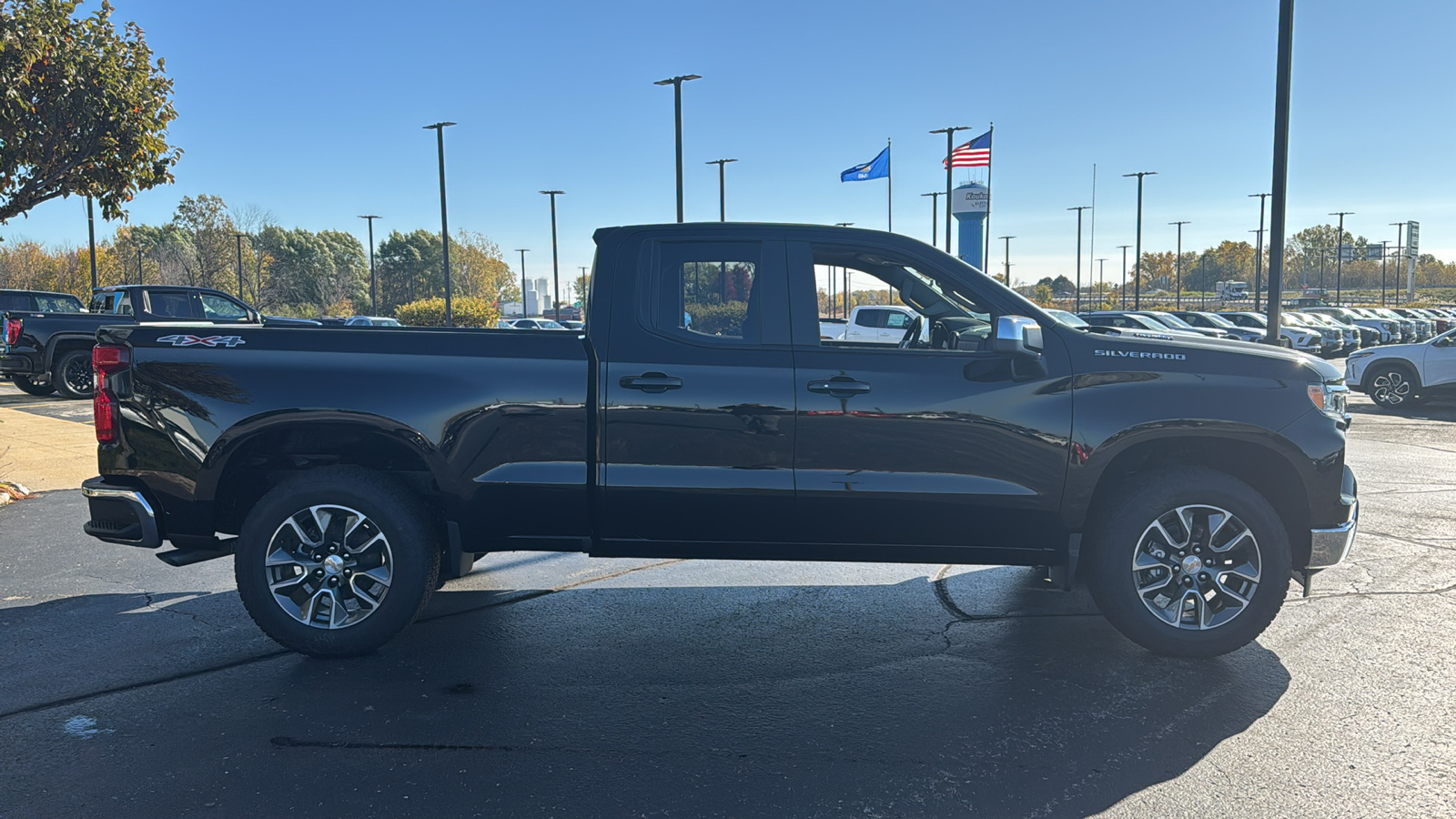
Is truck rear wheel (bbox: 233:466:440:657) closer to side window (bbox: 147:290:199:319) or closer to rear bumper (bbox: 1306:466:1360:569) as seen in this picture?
rear bumper (bbox: 1306:466:1360:569)

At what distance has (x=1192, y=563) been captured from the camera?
469cm

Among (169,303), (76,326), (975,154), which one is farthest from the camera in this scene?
(975,154)

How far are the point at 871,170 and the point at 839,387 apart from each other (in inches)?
1349

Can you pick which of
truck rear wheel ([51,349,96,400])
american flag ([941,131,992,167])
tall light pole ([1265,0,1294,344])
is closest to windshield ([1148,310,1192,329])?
american flag ([941,131,992,167])

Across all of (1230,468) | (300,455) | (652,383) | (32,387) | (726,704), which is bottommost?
(726,704)

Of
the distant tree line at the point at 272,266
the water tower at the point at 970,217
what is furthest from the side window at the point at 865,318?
the distant tree line at the point at 272,266

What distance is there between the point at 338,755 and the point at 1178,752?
3071mm

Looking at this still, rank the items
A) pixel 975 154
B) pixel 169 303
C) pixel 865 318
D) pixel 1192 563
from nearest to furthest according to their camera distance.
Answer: pixel 1192 563 → pixel 169 303 → pixel 865 318 → pixel 975 154

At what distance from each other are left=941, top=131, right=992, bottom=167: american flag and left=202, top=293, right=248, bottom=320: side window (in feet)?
83.9

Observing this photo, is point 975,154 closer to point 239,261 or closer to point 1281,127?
point 1281,127

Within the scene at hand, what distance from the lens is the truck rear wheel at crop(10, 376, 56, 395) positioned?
61.5 ft

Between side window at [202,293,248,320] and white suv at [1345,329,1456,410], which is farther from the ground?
side window at [202,293,248,320]

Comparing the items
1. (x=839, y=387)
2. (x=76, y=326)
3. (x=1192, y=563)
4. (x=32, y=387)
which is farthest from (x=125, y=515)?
(x=32, y=387)

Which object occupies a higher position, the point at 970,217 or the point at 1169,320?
the point at 970,217
